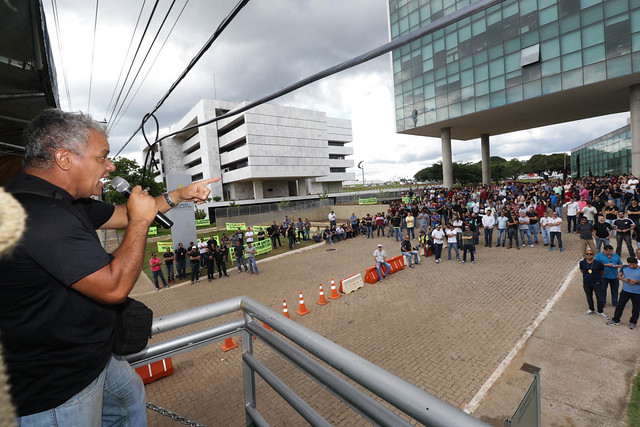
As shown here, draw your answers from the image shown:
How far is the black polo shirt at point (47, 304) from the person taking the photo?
1.11m

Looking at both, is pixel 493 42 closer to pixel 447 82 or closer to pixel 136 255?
pixel 447 82

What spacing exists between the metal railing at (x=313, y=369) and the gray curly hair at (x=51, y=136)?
1.11 metres

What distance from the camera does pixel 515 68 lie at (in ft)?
94.4

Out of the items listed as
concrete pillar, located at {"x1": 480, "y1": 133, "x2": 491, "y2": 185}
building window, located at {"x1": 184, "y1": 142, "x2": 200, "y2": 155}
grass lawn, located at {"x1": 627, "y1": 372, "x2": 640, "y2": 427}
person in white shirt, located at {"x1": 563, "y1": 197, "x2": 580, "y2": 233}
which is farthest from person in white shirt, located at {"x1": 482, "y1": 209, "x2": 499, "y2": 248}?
building window, located at {"x1": 184, "y1": 142, "x2": 200, "y2": 155}

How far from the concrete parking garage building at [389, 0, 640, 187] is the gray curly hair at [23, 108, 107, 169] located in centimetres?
2415

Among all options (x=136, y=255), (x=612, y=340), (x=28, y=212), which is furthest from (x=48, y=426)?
(x=612, y=340)

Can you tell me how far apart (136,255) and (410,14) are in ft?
142

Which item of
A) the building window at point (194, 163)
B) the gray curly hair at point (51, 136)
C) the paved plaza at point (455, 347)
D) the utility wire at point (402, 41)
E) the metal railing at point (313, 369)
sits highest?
the building window at point (194, 163)

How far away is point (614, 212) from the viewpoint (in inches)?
523

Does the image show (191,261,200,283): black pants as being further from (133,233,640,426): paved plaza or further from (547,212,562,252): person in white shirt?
(547,212,562,252): person in white shirt

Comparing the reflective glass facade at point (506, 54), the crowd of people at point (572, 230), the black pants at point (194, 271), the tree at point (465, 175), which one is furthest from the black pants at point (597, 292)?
the tree at point (465, 175)

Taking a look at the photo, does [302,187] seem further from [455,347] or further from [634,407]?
[634,407]

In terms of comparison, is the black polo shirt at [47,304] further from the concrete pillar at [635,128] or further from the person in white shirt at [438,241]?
the concrete pillar at [635,128]

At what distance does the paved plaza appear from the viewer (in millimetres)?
5586
